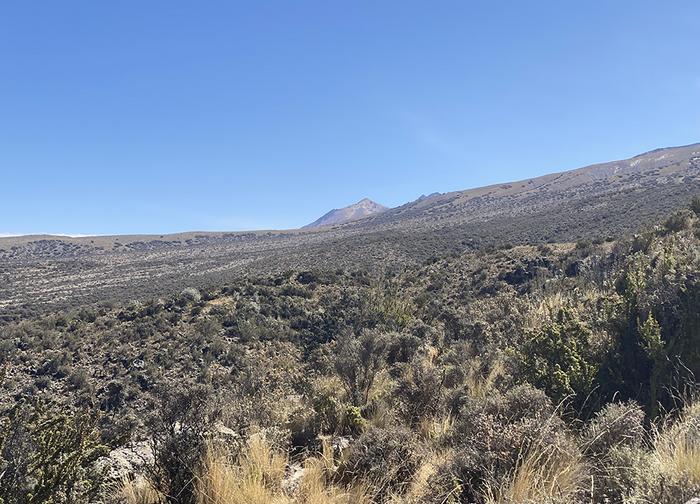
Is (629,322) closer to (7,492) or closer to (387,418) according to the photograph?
(387,418)

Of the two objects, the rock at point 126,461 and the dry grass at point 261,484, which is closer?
the dry grass at point 261,484

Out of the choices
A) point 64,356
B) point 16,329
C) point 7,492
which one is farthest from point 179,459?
point 16,329

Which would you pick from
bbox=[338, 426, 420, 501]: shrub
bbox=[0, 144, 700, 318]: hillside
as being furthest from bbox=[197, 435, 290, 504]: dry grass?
bbox=[0, 144, 700, 318]: hillside

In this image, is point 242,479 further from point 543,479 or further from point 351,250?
point 351,250

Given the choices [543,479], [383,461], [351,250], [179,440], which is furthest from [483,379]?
[351,250]

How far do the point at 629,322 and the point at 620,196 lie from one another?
7058 cm

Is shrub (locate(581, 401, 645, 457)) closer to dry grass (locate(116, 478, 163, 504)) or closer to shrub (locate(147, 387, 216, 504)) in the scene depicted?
shrub (locate(147, 387, 216, 504))

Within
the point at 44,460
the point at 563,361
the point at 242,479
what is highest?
the point at 44,460

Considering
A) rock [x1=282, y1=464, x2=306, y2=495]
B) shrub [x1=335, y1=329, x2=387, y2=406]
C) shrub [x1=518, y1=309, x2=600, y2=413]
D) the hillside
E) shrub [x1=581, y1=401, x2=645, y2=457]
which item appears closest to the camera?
shrub [x1=581, y1=401, x2=645, y2=457]

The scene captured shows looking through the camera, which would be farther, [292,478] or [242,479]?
[292,478]

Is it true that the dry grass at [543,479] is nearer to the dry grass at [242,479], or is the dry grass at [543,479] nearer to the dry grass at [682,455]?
the dry grass at [682,455]

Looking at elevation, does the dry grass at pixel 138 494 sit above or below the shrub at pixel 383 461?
above

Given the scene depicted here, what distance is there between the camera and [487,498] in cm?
318

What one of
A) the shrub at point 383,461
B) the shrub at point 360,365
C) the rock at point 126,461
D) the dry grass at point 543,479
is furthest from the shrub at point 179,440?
the shrub at point 360,365
